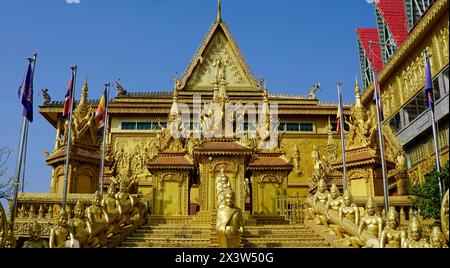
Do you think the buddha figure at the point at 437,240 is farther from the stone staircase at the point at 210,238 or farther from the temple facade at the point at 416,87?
the temple facade at the point at 416,87

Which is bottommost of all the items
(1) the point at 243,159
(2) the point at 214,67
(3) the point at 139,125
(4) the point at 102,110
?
(1) the point at 243,159

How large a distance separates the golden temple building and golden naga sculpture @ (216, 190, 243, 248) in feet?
0.11

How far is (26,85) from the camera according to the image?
641 inches

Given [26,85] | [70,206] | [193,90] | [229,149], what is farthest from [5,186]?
[193,90]

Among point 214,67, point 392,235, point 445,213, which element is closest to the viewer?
point 445,213

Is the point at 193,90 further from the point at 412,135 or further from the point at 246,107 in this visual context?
the point at 412,135

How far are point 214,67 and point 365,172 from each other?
733 inches

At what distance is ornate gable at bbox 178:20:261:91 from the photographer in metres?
35.0

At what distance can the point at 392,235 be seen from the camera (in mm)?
8398

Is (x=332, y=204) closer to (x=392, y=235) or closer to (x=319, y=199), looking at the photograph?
(x=319, y=199)

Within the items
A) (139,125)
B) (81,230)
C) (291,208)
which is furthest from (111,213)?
(139,125)

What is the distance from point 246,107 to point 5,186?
21900 mm

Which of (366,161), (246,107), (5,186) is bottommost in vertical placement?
(5,186)
